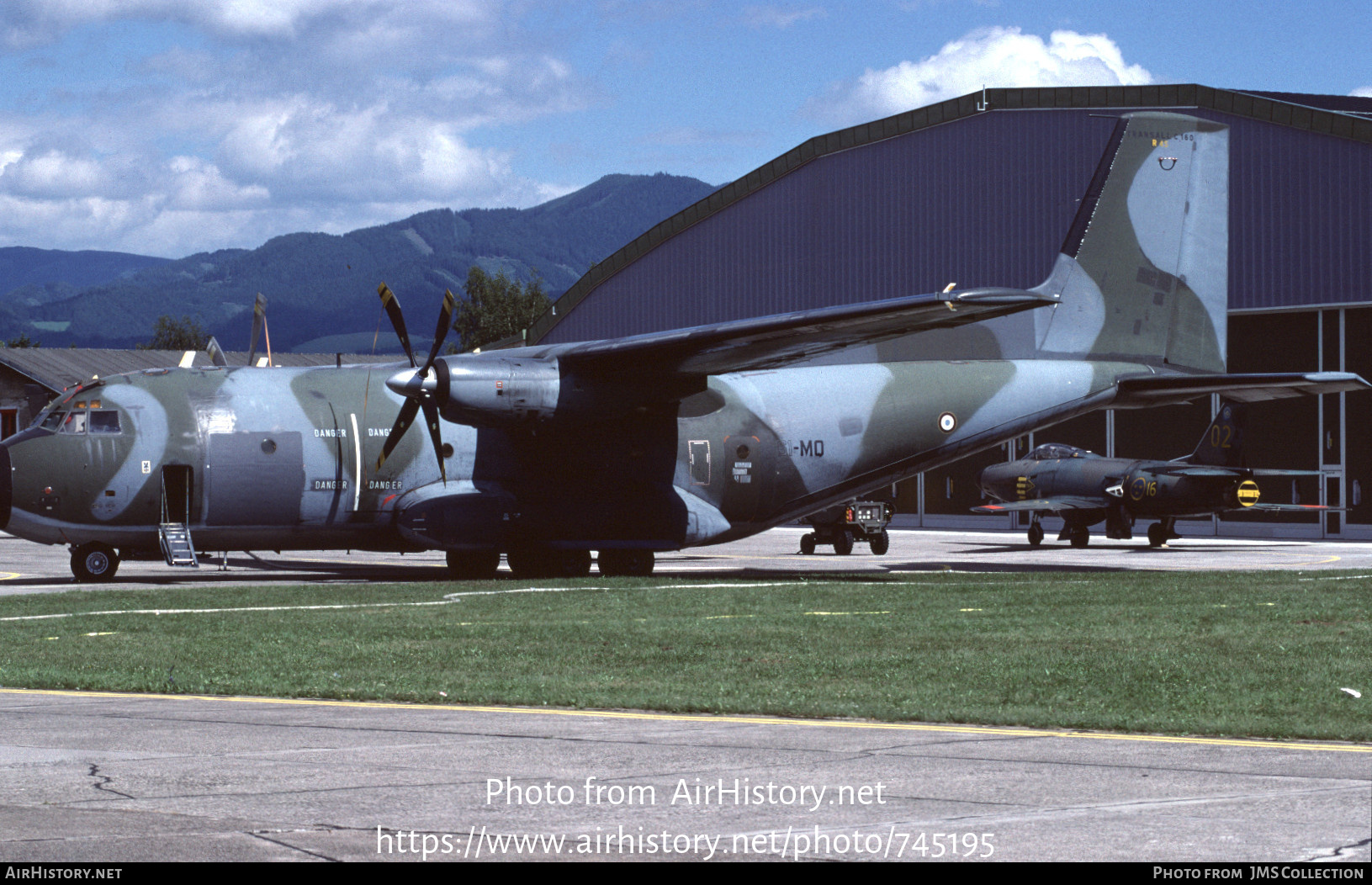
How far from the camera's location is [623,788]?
8.75m

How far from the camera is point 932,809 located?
8055 millimetres

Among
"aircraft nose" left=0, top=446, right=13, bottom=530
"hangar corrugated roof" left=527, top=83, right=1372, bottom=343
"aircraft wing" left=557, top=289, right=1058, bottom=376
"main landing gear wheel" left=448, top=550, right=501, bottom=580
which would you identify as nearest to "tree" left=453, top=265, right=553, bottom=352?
"hangar corrugated roof" left=527, top=83, right=1372, bottom=343

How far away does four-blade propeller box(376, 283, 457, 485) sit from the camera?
26.7 meters

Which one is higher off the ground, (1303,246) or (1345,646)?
(1303,246)

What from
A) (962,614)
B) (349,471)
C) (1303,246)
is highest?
(1303,246)

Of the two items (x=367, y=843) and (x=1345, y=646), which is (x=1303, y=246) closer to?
(x=1345, y=646)

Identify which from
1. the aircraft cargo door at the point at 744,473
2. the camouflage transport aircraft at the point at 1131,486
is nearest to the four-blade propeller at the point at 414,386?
the aircraft cargo door at the point at 744,473

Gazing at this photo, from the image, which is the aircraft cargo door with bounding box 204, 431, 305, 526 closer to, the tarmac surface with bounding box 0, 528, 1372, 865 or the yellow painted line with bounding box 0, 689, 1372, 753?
the yellow painted line with bounding box 0, 689, 1372, 753

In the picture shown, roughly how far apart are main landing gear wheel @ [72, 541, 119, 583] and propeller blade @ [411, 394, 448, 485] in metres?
6.50

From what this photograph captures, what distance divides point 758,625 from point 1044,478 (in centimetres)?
2971

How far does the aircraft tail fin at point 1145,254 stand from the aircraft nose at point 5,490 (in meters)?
20.2

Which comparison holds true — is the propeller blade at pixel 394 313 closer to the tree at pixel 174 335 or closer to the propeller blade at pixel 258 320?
the propeller blade at pixel 258 320

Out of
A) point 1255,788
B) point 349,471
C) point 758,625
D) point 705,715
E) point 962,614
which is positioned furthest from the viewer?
point 349,471
